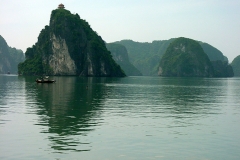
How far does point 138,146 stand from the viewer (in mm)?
21266

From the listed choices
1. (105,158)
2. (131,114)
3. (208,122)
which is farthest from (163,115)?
(105,158)

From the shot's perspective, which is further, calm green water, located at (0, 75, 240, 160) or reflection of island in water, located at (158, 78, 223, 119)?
reflection of island in water, located at (158, 78, 223, 119)

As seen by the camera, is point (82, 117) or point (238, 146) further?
point (82, 117)

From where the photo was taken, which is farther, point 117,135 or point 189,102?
point 189,102

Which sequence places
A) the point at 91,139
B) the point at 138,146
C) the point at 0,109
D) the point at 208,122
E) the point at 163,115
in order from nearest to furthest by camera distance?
1. the point at 138,146
2. the point at 91,139
3. the point at 208,122
4. the point at 163,115
5. the point at 0,109

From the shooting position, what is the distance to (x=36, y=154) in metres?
19.2

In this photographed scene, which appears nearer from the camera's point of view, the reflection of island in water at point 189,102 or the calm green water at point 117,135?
the calm green water at point 117,135

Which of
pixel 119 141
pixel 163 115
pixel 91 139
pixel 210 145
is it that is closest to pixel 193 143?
pixel 210 145

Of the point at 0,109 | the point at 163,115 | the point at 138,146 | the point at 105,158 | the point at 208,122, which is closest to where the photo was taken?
the point at 105,158

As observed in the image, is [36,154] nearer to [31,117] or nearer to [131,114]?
[31,117]

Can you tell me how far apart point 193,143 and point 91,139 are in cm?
651

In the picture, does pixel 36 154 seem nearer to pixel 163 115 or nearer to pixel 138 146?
pixel 138 146

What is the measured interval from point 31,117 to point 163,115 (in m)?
12.8

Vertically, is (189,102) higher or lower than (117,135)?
higher
